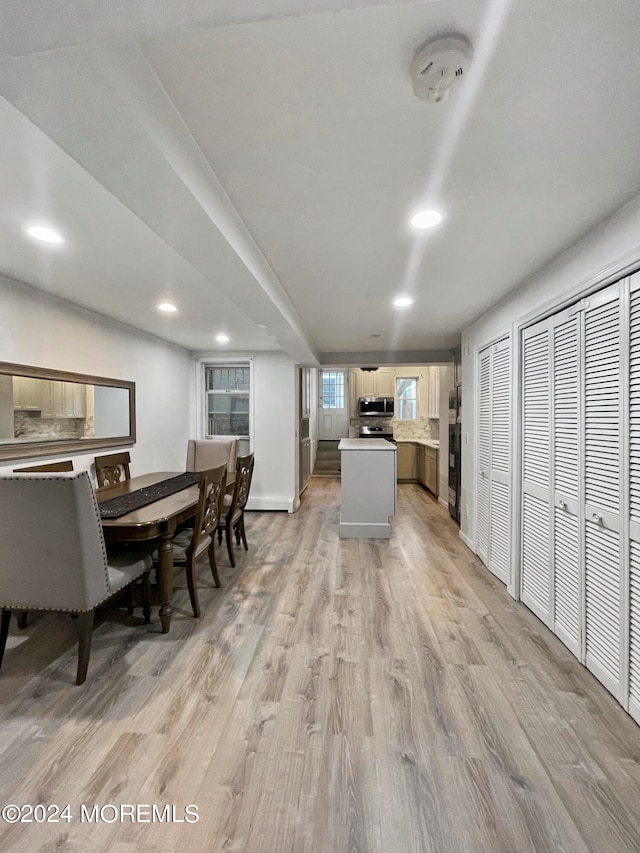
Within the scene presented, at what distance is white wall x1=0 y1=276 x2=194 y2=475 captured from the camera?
2.86m

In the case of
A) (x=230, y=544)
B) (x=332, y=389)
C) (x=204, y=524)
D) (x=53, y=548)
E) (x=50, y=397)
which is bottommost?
(x=230, y=544)

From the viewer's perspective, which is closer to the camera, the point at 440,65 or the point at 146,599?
the point at 440,65

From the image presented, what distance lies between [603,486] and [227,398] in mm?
4960

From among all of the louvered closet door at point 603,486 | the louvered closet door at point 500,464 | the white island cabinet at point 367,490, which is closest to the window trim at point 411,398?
the white island cabinet at point 367,490

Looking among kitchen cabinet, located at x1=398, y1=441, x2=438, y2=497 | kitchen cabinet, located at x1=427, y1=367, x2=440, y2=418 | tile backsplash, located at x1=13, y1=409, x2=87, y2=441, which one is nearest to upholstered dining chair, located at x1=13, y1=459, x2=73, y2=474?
tile backsplash, located at x1=13, y1=409, x2=87, y2=441

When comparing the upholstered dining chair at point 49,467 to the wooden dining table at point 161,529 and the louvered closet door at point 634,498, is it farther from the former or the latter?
the louvered closet door at point 634,498

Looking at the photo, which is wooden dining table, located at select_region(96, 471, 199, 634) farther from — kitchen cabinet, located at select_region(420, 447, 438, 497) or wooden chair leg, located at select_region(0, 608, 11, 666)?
kitchen cabinet, located at select_region(420, 447, 438, 497)

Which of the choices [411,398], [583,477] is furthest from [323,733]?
[411,398]

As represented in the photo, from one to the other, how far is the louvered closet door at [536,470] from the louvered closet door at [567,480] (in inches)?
2.7

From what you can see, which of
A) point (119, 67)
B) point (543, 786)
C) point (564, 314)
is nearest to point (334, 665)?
point (543, 786)

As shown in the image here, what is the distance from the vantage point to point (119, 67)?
955mm

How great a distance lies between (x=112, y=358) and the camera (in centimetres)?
397

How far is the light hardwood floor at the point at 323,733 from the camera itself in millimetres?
1291

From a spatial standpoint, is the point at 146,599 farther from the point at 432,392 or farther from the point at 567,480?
the point at 432,392
